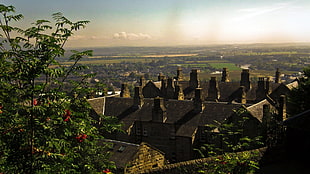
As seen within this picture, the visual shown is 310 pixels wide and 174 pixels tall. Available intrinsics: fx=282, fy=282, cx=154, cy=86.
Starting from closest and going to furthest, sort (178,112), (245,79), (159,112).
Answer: (159,112) < (178,112) < (245,79)

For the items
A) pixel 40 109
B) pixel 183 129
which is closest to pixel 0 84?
pixel 40 109

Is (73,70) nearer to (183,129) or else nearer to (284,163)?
(284,163)

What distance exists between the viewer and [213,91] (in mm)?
42062

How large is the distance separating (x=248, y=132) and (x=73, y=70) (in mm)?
20223

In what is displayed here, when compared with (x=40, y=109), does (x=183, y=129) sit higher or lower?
lower

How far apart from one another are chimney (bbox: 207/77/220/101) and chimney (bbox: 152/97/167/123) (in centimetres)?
1202

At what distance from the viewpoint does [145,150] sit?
20.1 metres

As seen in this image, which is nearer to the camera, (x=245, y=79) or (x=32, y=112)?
(x=32, y=112)

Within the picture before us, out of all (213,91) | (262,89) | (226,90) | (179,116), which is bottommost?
(179,116)

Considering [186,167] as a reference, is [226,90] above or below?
above

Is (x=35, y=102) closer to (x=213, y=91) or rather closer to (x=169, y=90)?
(x=213, y=91)

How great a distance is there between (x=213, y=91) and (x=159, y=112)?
13124 mm

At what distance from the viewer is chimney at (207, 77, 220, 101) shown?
41.8 metres

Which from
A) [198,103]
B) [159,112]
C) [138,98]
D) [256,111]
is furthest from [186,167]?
[138,98]
